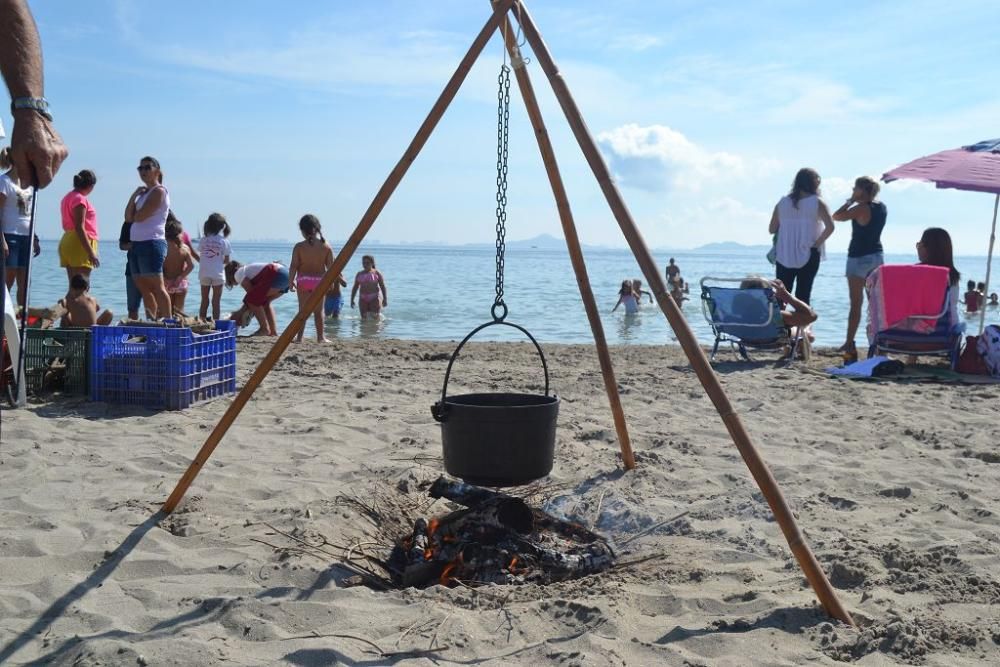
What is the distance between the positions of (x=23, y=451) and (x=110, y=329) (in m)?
1.50

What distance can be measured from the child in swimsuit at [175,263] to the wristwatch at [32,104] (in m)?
7.76

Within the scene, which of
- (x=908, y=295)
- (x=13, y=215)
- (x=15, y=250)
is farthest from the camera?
(x=908, y=295)

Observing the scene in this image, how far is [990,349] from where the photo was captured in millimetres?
8070

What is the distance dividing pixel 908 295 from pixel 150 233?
698cm

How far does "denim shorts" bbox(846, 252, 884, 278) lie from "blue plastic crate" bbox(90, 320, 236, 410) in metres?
6.71

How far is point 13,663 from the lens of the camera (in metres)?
2.49

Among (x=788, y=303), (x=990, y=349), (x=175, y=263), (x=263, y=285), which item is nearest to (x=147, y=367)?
(x=175, y=263)

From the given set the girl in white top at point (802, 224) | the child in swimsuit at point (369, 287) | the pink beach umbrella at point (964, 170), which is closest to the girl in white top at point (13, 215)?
the girl in white top at point (802, 224)

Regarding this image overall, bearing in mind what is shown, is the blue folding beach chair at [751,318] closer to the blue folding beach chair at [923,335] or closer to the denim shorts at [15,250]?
the blue folding beach chair at [923,335]

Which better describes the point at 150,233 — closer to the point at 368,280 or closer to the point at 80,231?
the point at 80,231

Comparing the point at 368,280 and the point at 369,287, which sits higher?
the point at 368,280

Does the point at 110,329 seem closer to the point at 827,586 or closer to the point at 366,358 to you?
the point at 366,358

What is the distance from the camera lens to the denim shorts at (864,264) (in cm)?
914

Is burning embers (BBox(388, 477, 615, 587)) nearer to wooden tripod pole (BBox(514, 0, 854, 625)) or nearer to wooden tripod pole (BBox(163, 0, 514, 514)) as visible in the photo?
wooden tripod pole (BBox(514, 0, 854, 625))
